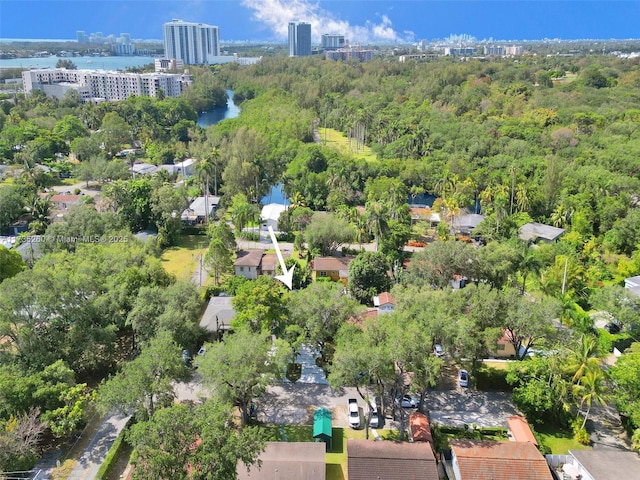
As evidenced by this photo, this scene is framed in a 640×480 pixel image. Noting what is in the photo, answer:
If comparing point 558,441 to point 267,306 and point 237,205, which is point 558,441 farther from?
point 237,205

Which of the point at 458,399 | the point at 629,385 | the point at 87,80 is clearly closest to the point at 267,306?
the point at 458,399

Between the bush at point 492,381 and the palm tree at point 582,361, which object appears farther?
the bush at point 492,381

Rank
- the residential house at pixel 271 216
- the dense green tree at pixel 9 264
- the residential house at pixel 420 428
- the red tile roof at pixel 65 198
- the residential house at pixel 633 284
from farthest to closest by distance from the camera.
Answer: the red tile roof at pixel 65 198
the residential house at pixel 271 216
the residential house at pixel 633 284
the dense green tree at pixel 9 264
the residential house at pixel 420 428

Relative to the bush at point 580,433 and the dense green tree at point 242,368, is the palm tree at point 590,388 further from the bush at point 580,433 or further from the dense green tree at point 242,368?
the dense green tree at point 242,368

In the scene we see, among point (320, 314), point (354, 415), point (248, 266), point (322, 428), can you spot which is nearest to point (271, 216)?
point (248, 266)

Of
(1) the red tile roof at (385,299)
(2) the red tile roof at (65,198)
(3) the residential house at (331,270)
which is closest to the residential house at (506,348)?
(1) the red tile roof at (385,299)
